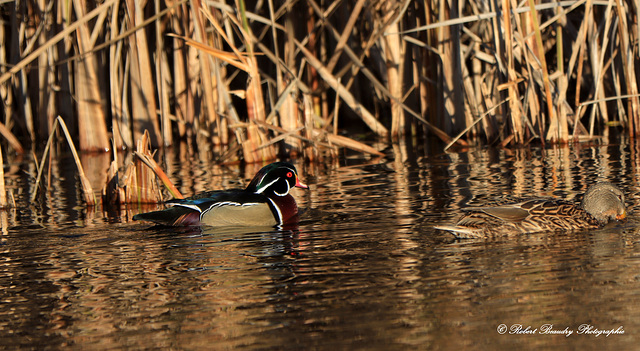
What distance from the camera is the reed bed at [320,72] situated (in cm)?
1061

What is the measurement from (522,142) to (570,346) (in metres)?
7.04

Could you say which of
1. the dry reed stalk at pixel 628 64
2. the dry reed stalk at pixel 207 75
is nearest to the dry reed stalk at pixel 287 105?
the dry reed stalk at pixel 207 75

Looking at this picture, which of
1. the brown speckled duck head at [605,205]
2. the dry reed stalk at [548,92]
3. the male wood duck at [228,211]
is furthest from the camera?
the dry reed stalk at [548,92]

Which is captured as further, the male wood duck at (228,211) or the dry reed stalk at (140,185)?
the dry reed stalk at (140,185)

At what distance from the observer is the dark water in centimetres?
423

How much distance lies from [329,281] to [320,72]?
7.23 m

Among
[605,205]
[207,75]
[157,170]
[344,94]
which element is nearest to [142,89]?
[207,75]

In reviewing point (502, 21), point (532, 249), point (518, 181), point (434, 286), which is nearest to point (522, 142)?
point (502, 21)

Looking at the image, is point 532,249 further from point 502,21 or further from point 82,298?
point 502,21

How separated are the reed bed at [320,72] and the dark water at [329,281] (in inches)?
98.3

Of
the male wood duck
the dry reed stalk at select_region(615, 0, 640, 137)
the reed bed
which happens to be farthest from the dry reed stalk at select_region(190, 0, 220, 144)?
the dry reed stalk at select_region(615, 0, 640, 137)

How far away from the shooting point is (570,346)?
3965mm

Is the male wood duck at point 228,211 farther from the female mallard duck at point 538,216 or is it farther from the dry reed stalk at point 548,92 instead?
the dry reed stalk at point 548,92

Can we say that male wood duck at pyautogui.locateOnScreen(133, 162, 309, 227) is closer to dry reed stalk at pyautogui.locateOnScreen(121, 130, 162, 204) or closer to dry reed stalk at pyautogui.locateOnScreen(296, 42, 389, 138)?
dry reed stalk at pyautogui.locateOnScreen(121, 130, 162, 204)
